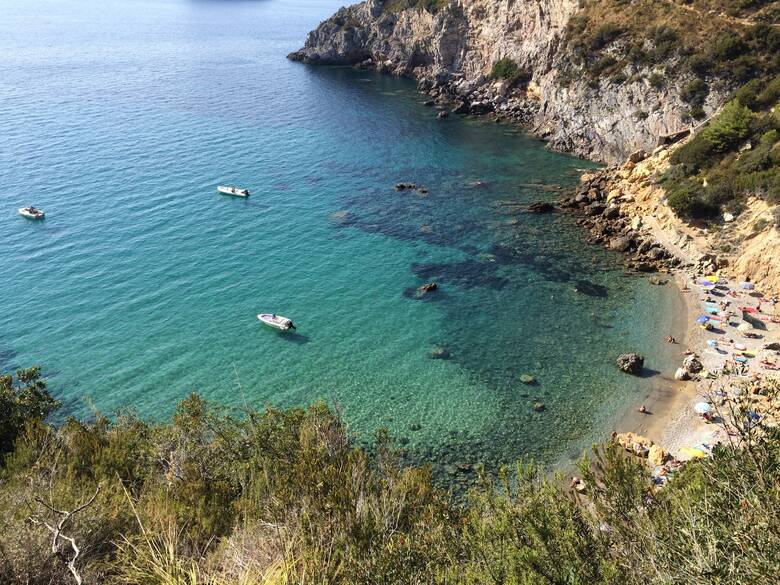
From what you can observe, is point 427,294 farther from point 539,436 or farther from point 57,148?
point 57,148

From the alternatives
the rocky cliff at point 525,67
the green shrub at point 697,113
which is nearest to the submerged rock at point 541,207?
the rocky cliff at point 525,67

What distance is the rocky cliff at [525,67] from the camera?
207 ft

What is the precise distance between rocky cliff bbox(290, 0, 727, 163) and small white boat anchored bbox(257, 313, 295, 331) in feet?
157

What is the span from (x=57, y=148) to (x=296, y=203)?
37.2 metres

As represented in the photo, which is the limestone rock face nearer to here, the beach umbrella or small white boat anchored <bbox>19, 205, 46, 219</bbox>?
the beach umbrella

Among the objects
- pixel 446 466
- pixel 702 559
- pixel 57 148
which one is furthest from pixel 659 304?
pixel 57 148

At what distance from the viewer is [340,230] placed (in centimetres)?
5431

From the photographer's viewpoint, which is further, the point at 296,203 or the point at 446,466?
→ the point at 296,203

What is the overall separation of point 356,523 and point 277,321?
26.2 meters

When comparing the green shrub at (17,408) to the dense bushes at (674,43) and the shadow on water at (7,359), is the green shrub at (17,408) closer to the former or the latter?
the shadow on water at (7,359)

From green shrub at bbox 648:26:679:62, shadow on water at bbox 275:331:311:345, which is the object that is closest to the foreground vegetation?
shadow on water at bbox 275:331:311:345

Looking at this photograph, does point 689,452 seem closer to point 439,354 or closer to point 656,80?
point 439,354

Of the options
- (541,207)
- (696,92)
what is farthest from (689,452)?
(696,92)

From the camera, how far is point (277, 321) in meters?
40.0
